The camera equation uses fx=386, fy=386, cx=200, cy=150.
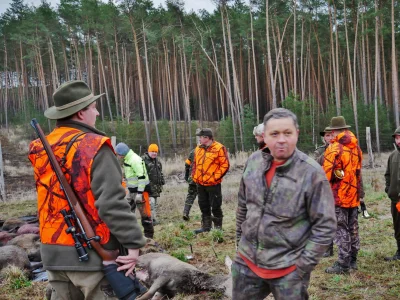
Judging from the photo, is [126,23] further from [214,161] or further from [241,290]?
[241,290]

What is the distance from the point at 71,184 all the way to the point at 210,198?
5318mm

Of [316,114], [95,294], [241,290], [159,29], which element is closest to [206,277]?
[241,290]

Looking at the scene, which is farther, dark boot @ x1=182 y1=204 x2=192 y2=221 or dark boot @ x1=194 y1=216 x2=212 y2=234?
dark boot @ x1=182 y1=204 x2=192 y2=221

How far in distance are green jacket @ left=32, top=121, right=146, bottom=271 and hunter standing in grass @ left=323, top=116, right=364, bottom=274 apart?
3.30m

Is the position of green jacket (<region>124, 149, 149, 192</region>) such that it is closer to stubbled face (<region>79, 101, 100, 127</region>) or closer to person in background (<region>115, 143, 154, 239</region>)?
person in background (<region>115, 143, 154, 239</region>)

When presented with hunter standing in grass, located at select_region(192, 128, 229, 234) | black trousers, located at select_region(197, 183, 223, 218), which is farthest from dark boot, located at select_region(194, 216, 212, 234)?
hunter standing in grass, located at select_region(192, 128, 229, 234)

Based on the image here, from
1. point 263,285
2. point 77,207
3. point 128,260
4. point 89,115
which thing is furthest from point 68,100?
point 263,285

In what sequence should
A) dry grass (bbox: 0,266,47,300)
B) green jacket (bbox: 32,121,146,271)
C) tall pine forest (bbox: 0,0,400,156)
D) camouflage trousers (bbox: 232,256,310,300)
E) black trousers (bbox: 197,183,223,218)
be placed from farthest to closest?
tall pine forest (bbox: 0,0,400,156), black trousers (bbox: 197,183,223,218), dry grass (bbox: 0,266,47,300), camouflage trousers (bbox: 232,256,310,300), green jacket (bbox: 32,121,146,271)

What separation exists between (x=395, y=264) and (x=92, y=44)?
113 ft

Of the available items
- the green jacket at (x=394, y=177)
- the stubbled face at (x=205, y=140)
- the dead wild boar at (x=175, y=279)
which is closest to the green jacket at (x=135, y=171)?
the stubbled face at (x=205, y=140)

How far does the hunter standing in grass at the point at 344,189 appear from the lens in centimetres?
488

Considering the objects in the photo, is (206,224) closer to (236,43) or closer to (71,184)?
(71,184)

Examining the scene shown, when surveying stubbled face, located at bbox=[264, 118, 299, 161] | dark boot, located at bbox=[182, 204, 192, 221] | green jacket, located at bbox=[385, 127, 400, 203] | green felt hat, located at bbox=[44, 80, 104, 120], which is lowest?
dark boot, located at bbox=[182, 204, 192, 221]

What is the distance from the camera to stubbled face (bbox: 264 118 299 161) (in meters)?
2.38
